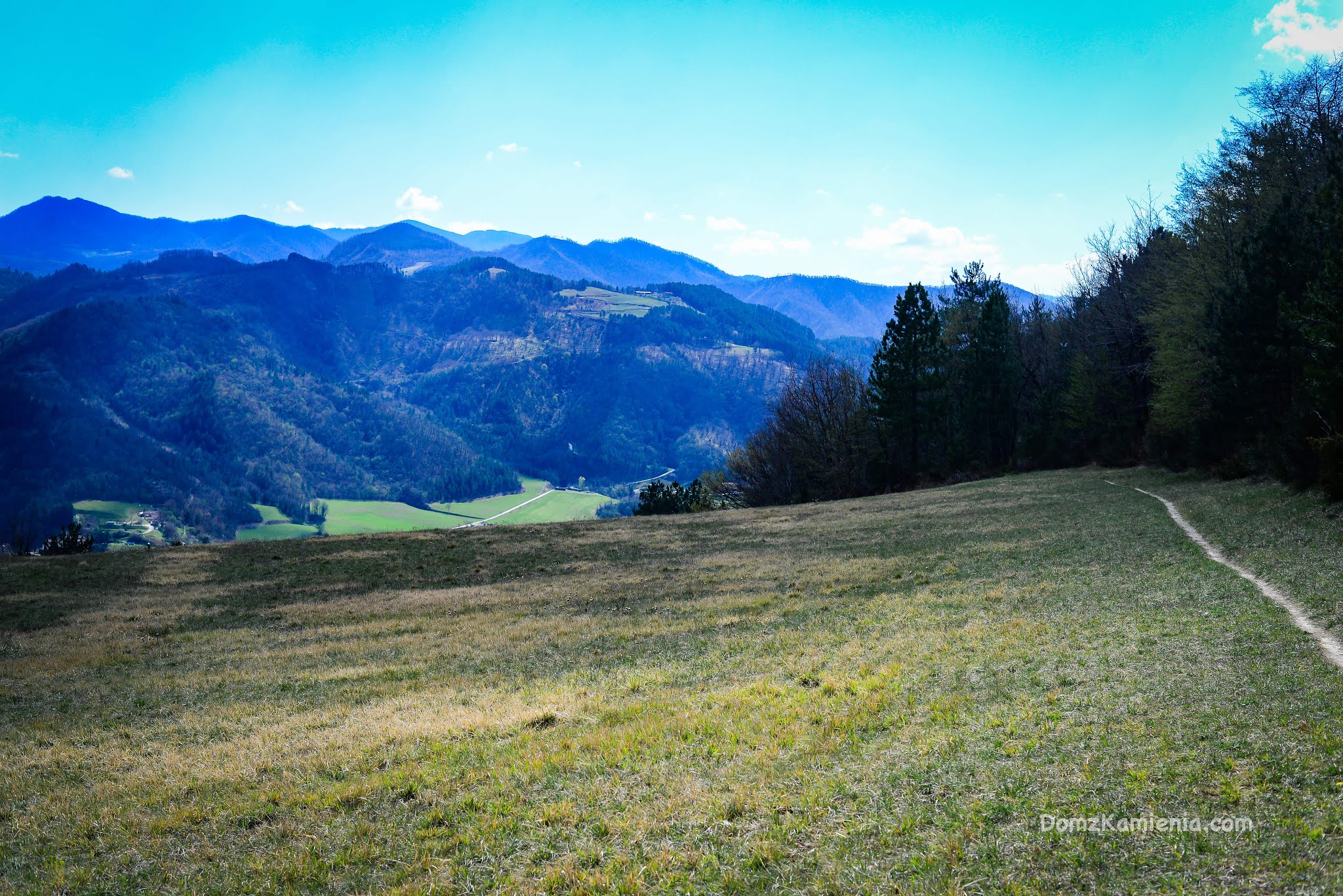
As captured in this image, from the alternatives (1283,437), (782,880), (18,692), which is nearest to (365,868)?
(782,880)

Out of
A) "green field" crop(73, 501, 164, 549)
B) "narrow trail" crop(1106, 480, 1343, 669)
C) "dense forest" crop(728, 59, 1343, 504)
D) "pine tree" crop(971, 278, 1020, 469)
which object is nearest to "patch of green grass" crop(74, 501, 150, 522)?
"green field" crop(73, 501, 164, 549)

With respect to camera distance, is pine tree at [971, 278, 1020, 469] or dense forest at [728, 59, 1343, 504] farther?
pine tree at [971, 278, 1020, 469]

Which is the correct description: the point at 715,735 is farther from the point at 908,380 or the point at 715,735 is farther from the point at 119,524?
the point at 119,524

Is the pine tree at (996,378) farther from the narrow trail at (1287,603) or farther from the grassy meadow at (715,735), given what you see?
the grassy meadow at (715,735)

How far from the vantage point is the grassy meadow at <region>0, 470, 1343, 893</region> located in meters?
6.56

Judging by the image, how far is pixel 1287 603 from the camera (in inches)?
533

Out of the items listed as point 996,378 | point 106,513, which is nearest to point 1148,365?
point 996,378

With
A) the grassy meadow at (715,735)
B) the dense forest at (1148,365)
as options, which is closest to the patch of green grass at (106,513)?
the dense forest at (1148,365)

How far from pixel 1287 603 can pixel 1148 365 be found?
1666 inches

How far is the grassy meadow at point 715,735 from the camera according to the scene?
6562 millimetres

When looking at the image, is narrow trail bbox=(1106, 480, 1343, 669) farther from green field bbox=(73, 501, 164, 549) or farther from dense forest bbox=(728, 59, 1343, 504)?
green field bbox=(73, 501, 164, 549)

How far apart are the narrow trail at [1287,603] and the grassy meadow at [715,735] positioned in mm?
251

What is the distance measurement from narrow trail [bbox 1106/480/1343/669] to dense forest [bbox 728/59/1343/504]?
4.95m

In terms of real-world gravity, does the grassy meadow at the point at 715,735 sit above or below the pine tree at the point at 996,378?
below
